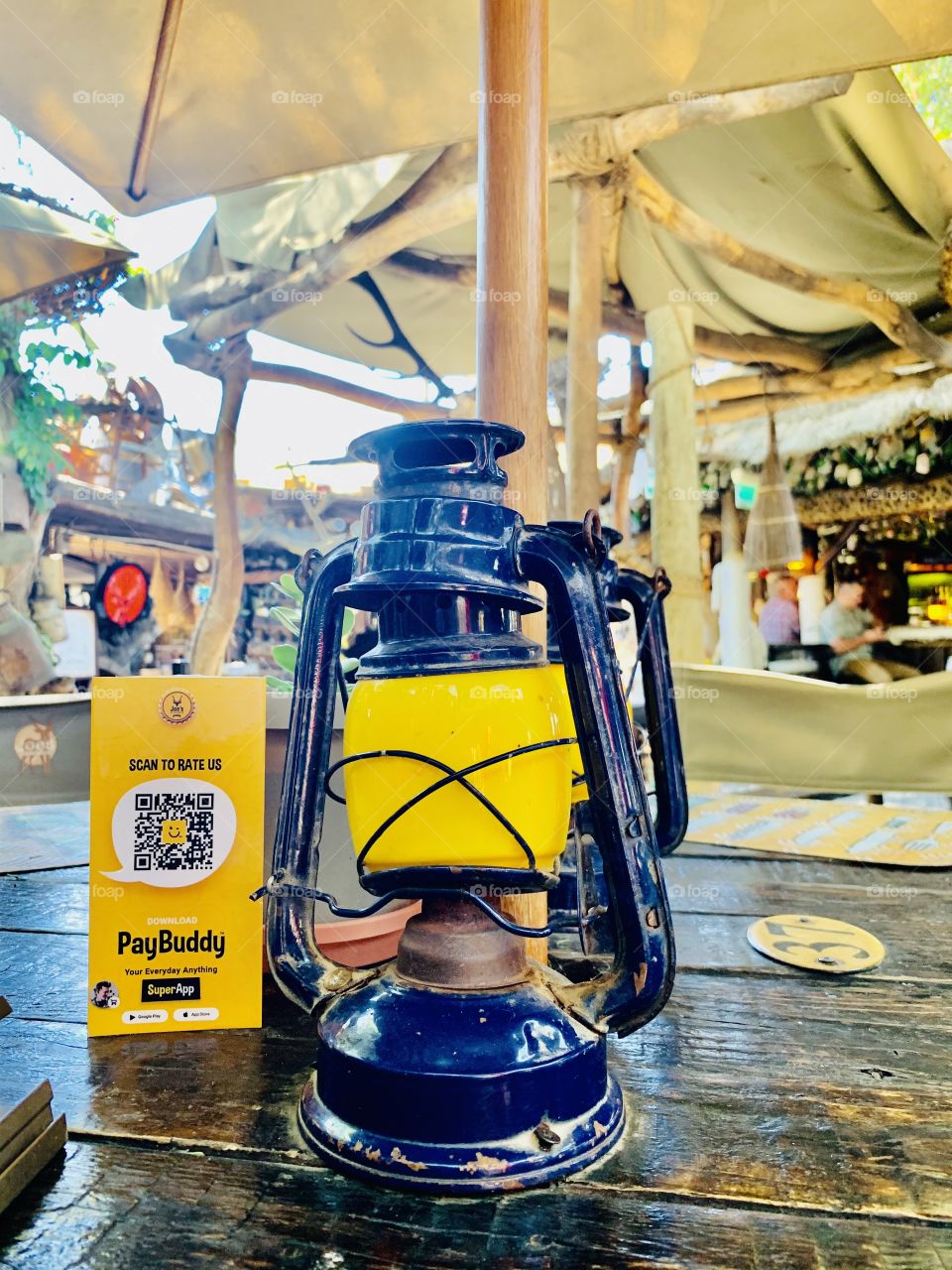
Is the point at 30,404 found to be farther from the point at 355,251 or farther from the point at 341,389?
the point at 355,251

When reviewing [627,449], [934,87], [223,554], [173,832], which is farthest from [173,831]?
[934,87]

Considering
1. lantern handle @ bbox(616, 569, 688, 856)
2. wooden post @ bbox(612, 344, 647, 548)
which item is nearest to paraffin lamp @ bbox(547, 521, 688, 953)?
lantern handle @ bbox(616, 569, 688, 856)

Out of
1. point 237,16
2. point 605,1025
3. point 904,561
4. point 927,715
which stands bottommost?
point 605,1025

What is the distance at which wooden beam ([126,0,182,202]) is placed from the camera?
4.89 ft

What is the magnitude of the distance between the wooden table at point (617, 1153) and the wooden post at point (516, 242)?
30 centimetres

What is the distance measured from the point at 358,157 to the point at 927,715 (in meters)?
2.08

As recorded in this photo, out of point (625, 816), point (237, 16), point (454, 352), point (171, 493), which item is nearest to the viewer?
point (625, 816)

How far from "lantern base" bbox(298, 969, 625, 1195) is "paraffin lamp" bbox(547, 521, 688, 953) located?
0.41m

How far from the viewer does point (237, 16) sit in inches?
60.6

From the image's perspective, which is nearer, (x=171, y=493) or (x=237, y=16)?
(x=237, y=16)

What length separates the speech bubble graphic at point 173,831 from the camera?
964 millimetres

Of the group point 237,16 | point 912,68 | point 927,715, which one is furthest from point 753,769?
point 912,68

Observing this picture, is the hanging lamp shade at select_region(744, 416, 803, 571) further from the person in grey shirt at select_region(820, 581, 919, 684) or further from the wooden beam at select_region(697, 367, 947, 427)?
the person in grey shirt at select_region(820, 581, 919, 684)

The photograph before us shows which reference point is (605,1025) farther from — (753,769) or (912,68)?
(912,68)
